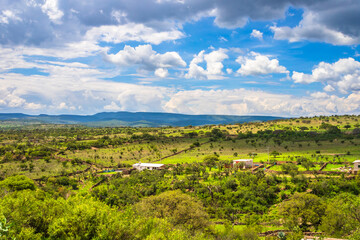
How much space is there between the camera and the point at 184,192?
2453 inches

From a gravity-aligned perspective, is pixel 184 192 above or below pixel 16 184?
below

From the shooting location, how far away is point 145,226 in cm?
2788

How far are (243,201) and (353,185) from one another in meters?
24.8

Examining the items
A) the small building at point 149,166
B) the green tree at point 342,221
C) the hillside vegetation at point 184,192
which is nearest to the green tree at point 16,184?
the hillside vegetation at point 184,192

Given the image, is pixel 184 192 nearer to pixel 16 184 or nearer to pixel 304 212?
pixel 304 212

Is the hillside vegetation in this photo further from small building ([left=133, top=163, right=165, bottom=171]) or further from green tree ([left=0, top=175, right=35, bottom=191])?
small building ([left=133, top=163, right=165, bottom=171])

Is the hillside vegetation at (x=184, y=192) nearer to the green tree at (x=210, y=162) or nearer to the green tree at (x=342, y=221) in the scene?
the green tree at (x=342, y=221)

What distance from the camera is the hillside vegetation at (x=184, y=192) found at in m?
27.3

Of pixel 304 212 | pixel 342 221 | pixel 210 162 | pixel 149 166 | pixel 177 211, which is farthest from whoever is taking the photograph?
pixel 149 166

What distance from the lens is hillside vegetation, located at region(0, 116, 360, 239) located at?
2731cm

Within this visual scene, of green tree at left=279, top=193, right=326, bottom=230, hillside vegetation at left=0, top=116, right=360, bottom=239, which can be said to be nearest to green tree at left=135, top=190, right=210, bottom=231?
hillside vegetation at left=0, top=116, right=360, bottom=239

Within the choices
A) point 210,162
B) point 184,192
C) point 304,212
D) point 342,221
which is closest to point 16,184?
point 184,192

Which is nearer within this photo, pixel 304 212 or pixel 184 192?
pixel 304 212

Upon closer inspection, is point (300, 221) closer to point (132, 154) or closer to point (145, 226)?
point (145, 226)
